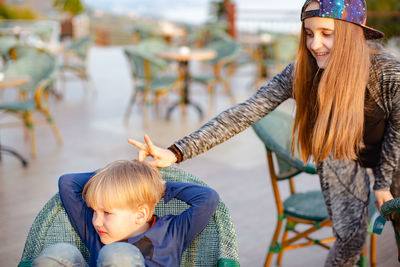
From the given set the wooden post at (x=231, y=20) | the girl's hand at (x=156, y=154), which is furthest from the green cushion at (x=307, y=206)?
the wooden post at (x=231, y=20)

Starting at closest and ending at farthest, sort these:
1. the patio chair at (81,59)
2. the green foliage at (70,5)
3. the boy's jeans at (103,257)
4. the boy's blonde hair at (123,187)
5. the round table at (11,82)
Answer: the boy's jeans at (103,257)
the boy's blonde hair at (123,187)
the round table at (11,82)
the patio chair at (81,59)
the green foliage at (70,5)

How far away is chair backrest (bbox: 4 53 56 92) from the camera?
4.82 m

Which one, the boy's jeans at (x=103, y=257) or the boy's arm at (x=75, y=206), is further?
the boy's arm at (x=75, y=206)

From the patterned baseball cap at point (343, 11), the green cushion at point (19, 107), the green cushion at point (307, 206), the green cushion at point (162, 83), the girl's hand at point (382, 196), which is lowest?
the green cushion at point (162, 83)

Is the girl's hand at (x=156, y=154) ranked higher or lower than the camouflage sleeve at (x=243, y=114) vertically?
lower

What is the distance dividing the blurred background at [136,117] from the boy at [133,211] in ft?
4.12

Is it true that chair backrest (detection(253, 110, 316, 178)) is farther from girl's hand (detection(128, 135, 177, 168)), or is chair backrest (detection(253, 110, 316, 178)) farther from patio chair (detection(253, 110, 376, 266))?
girl's hand (detection(128, 135, 177, 168))

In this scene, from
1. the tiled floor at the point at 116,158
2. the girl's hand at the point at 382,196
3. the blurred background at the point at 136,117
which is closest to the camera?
the girl's hand at the point at 382,196

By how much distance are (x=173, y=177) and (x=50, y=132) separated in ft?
13.0

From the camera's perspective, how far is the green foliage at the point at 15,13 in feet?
39.9

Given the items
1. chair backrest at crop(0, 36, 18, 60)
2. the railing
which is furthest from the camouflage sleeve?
the railing

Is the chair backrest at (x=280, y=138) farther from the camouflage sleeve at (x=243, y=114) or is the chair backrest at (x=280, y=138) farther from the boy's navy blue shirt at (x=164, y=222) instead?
the boy's navy blue shirt at (x=164, y=222)

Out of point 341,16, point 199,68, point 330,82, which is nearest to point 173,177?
point 330,82

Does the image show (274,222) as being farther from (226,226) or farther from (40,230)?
(40,230)
